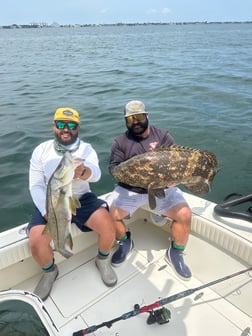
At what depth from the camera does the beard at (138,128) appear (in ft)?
12.9

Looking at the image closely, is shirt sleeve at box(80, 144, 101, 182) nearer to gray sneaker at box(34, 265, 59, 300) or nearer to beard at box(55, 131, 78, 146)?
beard at box(55, 131, 78, 146)

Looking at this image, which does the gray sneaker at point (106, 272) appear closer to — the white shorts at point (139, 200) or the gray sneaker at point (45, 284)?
the gray sneaker at point (45, 284)

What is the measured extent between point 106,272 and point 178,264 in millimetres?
878

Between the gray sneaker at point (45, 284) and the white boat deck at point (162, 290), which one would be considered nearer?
the white boat deck at point (162, 290)

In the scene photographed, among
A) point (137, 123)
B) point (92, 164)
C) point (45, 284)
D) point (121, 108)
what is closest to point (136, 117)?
point (137, 123)

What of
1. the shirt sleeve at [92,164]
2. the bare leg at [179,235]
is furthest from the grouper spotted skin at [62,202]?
the bare leg at [179,235]

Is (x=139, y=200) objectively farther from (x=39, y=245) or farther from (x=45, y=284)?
(x=45, y=284)

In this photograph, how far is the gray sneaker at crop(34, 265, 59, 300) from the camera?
349 cm

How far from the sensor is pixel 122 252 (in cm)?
407

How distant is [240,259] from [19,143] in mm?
6864

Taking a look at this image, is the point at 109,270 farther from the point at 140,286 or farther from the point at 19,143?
the point at 19,143

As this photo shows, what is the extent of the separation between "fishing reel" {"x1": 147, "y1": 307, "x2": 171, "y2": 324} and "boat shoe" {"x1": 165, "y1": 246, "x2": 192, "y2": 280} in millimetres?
635

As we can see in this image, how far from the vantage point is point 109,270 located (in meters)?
3.75

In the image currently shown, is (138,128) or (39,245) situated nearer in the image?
(39,245)
